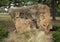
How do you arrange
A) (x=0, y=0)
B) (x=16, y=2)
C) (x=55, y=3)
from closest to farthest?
(x=0, y=0) → (x=16, y=2) → (x=55, y=3)

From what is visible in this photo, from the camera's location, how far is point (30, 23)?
9578 millimetres

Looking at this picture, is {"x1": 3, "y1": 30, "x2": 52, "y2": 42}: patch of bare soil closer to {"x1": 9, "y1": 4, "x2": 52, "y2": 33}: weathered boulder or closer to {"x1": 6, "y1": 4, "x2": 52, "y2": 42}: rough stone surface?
{"x1": 6, "y1": 4, "x2": 52, "y2": 42}: rough stone surface

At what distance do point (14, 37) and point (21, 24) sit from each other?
30.1 inches

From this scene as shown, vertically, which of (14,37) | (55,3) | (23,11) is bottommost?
(55,3)

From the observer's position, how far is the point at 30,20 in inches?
376

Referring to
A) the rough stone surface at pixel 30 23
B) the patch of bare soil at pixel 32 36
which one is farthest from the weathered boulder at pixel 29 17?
the patch of bare soil at pixel 32 36

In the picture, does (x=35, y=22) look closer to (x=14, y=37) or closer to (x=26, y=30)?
(x=26, y=30)

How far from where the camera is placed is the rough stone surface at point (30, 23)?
9414mm

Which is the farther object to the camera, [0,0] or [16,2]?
[16,2]

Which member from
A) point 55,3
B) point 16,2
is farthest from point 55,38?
point 55,3

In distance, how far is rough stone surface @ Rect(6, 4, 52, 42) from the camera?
9414 millimetres

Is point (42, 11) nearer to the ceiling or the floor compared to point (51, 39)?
nearer to the ceiling

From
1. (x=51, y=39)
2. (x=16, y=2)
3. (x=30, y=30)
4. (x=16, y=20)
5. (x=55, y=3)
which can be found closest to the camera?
(x=30, y=30)

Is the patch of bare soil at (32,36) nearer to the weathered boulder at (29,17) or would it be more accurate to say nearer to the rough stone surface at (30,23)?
the rough stone surface at (30,23)
